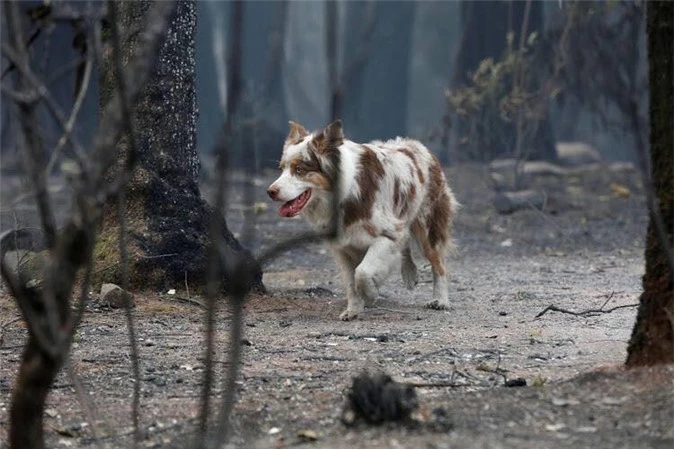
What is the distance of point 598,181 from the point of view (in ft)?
74.0

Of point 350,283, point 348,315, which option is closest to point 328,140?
point 350,283

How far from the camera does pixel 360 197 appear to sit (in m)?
9.30

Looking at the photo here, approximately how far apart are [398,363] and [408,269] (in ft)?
10.2

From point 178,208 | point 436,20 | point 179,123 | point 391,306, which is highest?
point 436,20

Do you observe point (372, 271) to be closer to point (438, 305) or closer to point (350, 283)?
point (350, 283)

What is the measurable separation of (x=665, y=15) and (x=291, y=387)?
2.58 metres

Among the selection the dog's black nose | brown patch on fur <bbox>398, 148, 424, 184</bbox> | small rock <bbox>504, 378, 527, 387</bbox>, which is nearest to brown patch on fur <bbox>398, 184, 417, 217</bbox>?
brown patch on fur <bbox>398, 148, 424, 184</bbox>

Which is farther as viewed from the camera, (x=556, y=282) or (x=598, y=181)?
(x=598, y=181)

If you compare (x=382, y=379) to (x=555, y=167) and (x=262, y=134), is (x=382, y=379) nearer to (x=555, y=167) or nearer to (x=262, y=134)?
(x=555, y=167)

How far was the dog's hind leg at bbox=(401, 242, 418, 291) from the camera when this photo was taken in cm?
1026

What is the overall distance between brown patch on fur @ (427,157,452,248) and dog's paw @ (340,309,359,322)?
1.31 m

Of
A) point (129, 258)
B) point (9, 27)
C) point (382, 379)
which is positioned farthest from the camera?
point (129, 258)

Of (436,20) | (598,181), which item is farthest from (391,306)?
(436,20)

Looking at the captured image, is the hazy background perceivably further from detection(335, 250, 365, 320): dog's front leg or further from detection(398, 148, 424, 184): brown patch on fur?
detection(335, 250, 365, 320): dog's front leg
